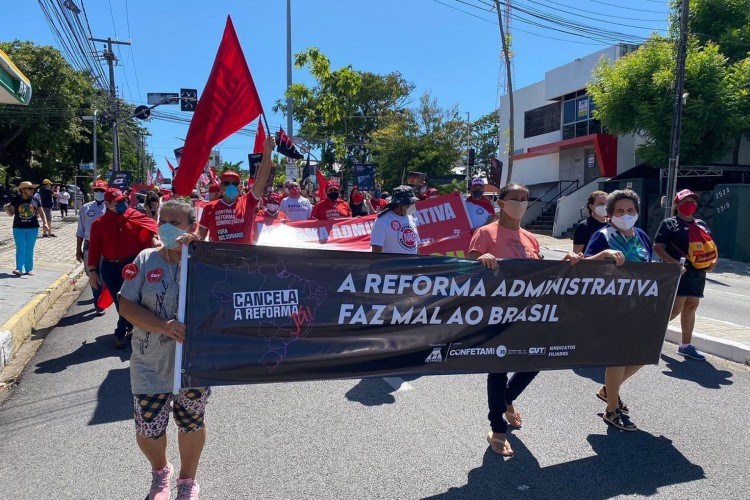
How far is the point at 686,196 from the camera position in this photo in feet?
19.8

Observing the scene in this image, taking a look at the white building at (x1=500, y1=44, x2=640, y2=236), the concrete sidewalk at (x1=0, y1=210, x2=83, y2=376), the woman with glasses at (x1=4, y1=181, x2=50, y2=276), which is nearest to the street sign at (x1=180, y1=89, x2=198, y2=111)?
the concrete sidewalk at (x1=0, y1=210, x2=83, y2=376)

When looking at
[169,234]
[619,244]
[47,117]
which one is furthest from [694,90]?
[47,117]

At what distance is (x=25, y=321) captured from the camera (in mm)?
7426

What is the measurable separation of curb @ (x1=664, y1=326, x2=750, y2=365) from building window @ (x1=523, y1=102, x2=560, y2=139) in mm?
26539

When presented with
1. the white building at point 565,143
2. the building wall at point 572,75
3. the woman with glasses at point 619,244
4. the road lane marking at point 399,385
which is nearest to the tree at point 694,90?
the white building at point 565,143

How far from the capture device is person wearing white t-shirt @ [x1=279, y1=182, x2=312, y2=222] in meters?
11.2

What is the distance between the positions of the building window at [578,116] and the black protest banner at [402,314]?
87.6ft

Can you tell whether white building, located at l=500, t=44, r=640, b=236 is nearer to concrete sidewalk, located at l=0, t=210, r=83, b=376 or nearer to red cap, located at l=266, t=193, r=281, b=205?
red cap, located at l=266, t=193, r=281, b=205

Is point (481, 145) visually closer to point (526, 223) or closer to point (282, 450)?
point (526, 223)

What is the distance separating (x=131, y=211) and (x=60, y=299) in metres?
4.57

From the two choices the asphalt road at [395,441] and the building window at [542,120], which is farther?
the building window at [542,120]

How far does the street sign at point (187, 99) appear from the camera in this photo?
90.6ft

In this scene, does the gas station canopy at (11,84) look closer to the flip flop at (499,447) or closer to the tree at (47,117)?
the flip flop at (499,447)

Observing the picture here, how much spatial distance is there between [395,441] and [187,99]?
85.8 ft
